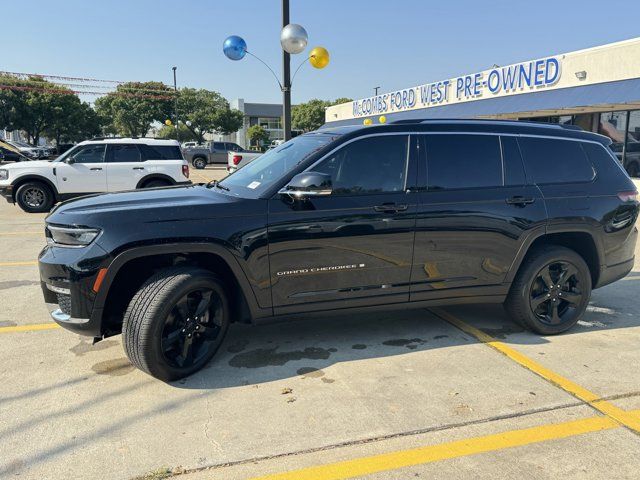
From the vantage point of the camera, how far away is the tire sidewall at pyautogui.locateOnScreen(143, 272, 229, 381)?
329 cm

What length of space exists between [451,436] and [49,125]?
61.7 meters

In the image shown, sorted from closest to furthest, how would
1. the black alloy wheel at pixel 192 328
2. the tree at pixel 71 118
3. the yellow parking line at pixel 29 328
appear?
the black alloy wheel at pixel 192 328, the yellow parking line at pixel 29 328, the tree at pixel 71 118

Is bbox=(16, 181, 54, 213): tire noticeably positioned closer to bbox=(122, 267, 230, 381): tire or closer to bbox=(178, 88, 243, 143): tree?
bbox=(122, 267, 230, 381): tire

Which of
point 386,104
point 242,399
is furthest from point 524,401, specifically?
point 386,104

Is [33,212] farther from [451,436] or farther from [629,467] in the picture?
[629,467]

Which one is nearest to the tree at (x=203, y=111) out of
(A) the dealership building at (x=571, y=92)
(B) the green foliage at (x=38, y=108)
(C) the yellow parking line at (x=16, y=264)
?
(B) the green foliage at (x=38, y=108)

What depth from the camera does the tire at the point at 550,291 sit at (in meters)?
4.32

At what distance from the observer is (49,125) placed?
54.5m

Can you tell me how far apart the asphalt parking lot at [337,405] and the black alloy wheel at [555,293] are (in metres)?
0.20

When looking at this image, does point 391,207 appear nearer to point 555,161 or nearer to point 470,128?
point 470,128

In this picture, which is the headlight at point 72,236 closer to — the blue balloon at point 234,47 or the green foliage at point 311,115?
the blue balloon at point 234,47

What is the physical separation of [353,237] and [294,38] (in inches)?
278

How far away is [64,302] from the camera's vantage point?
338 cm

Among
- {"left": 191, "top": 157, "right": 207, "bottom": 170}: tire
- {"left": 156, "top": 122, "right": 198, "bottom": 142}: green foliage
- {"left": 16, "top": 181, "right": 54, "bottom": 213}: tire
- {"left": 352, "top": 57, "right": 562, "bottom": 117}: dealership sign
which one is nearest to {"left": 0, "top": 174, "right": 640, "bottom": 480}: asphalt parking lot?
{"left": 16, "top": 181, "right": 54, "bottom": 213}: tire
